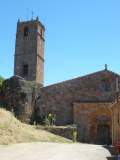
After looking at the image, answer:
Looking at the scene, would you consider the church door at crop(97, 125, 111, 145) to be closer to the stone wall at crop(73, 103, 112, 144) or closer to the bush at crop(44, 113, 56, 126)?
the stone wall at crop(73, 103, 112, 144)

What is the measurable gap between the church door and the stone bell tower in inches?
453

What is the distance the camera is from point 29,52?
1783 inches

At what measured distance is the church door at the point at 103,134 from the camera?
34.7 metres

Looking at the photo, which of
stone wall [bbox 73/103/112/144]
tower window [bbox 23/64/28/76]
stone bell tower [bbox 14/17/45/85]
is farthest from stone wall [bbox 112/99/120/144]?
tower window [bbox 23/64/28/76]

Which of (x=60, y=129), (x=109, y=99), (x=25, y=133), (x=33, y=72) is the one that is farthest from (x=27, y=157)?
(x=33, y=72)

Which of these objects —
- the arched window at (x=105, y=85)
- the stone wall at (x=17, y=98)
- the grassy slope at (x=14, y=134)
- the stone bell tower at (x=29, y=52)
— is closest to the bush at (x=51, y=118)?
the stone wall at (x=17, y=98)

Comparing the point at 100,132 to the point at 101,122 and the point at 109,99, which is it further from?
the point at 109,99

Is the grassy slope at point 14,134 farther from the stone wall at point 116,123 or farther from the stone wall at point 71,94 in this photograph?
the stone wall at point 71,94

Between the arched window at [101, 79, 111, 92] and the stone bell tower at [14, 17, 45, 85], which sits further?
the stone bell tower at [14, 17, 45, 85]

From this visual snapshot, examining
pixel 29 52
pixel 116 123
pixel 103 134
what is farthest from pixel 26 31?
pixel 116 123

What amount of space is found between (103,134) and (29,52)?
49.7 ft

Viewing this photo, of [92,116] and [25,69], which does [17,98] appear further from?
[25,69]

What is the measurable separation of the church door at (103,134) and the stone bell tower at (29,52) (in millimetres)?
11515

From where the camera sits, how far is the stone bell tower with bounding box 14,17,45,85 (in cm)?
4461
